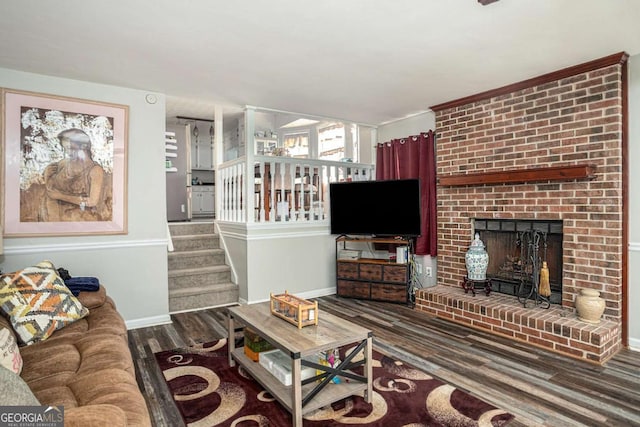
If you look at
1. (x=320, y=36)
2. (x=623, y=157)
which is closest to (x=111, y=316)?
(x=320, y=36)

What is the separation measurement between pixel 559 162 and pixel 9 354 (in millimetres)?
4151

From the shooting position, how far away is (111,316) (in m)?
2.66

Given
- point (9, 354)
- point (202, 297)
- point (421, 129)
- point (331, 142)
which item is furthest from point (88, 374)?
point (331, 142)

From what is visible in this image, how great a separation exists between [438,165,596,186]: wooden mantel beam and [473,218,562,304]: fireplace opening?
0.45 m

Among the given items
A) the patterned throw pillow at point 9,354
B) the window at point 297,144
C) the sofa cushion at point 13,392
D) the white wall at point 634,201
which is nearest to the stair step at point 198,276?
the patterned throw pillow at point 9,354

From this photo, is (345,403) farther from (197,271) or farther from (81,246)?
(197,271)

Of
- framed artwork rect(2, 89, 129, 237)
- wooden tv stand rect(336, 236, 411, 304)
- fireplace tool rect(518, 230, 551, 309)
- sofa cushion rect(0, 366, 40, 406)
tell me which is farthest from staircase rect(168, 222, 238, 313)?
fireplace tool rect(518, 230, 551, 309)

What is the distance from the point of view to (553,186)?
11.2ft

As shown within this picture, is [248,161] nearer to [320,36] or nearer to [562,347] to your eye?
[320,36]

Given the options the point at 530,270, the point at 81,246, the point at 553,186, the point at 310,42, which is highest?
the point at 310,42

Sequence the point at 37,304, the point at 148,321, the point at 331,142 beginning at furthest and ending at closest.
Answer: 1. the point at 331,142
2. the point at 148,321
3. the point at 37,304

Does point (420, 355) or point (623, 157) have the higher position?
point (623, 157)

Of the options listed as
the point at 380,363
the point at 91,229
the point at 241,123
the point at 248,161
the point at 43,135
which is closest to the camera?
the point at 380,363

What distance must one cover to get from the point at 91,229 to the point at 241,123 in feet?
13.9
